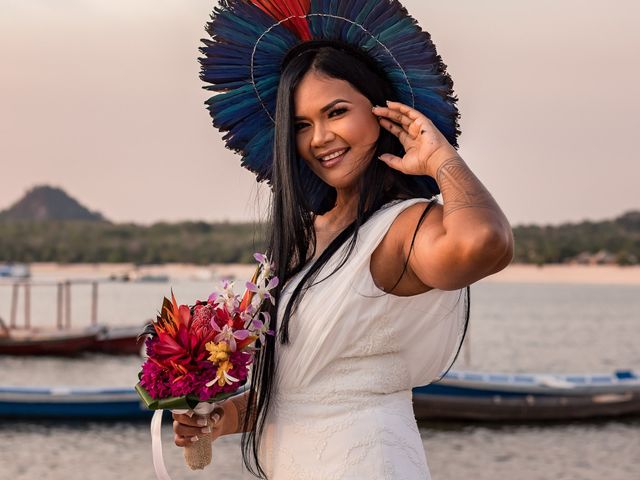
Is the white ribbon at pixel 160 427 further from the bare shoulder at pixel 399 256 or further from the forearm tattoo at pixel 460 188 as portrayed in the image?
the forearm tattoo at pixel 460 188

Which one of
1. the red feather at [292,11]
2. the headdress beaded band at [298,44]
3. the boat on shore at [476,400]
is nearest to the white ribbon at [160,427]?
the headdress beaded band at [298,44]

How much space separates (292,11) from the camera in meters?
2.16

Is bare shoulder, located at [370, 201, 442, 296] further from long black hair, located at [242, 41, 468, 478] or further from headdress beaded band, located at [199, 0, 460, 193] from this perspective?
headdress beaded band, located at [199, 0, 460, 193]

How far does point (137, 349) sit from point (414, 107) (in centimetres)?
2839

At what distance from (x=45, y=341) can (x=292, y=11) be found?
28065mm

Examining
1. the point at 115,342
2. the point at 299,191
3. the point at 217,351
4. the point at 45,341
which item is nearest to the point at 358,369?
the point at 217,351

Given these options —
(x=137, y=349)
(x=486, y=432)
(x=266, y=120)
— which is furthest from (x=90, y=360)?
(x=266, y=120)

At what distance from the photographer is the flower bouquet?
76.6 inches

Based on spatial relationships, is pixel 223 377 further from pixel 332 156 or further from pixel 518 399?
pixel 518 399

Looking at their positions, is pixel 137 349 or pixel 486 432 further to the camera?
pixel 137 349

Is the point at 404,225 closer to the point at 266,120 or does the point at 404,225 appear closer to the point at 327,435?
the point at 327,435

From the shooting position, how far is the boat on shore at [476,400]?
17328 mm

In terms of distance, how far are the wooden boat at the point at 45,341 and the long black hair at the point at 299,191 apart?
91.2 feet

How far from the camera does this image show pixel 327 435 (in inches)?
78.3
